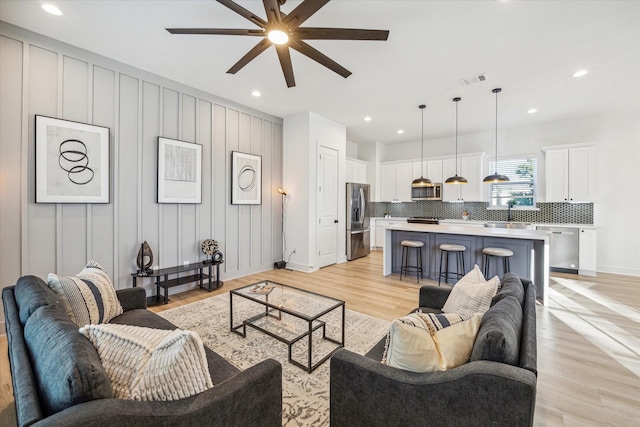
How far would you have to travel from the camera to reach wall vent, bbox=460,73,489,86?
12.6 feet

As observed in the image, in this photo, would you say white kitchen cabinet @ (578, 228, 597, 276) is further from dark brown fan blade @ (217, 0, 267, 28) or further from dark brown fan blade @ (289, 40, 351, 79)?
dark brown fan blade @ (217, 0, 267, 28)

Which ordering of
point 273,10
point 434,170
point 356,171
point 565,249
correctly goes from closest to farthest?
point 273,10 < point 565,249 < point 434,170 < point 356,171

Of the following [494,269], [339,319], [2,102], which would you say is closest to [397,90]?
[494,269]

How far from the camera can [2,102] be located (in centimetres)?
276

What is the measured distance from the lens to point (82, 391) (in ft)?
2.65

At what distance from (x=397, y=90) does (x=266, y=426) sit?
14.9 ft

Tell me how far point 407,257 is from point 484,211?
125 inches

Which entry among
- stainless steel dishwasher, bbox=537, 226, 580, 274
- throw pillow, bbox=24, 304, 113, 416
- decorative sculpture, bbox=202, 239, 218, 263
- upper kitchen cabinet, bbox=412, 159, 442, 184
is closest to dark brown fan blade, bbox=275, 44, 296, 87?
throw pillow, bbox=24, 304, 113, 416

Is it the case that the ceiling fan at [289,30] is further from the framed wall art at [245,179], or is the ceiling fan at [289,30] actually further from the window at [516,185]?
the window at [516,185]

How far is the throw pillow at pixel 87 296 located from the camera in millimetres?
1795

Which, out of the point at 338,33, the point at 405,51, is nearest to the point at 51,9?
the point at 338,33

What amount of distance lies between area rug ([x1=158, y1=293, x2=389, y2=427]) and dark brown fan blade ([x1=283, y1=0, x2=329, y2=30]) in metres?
2.77

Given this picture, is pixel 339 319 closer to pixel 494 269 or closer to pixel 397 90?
pixel 494 269

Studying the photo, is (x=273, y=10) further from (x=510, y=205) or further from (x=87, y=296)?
(x=510, y=205)
